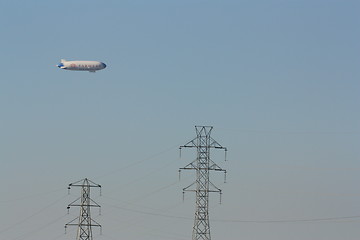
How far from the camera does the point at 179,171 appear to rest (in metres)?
192

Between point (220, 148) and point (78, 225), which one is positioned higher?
point (220, 148)

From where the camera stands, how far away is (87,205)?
197000 millimetres

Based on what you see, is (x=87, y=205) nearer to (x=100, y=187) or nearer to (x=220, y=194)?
Answer: (x=100, y=187)

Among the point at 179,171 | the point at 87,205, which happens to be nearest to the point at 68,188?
the point at 87,205

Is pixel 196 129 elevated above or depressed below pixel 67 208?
above

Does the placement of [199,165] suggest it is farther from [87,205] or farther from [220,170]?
[87,205]

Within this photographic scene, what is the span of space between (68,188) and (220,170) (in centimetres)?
2685

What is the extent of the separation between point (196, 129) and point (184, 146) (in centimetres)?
483

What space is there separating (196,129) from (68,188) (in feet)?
80.3

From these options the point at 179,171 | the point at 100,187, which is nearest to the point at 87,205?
the point at 100,187

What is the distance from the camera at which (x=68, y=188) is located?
7785 inches

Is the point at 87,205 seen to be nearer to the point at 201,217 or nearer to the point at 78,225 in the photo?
the point at 78,225

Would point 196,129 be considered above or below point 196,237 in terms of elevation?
above

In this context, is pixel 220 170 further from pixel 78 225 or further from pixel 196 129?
pixel 78 225
